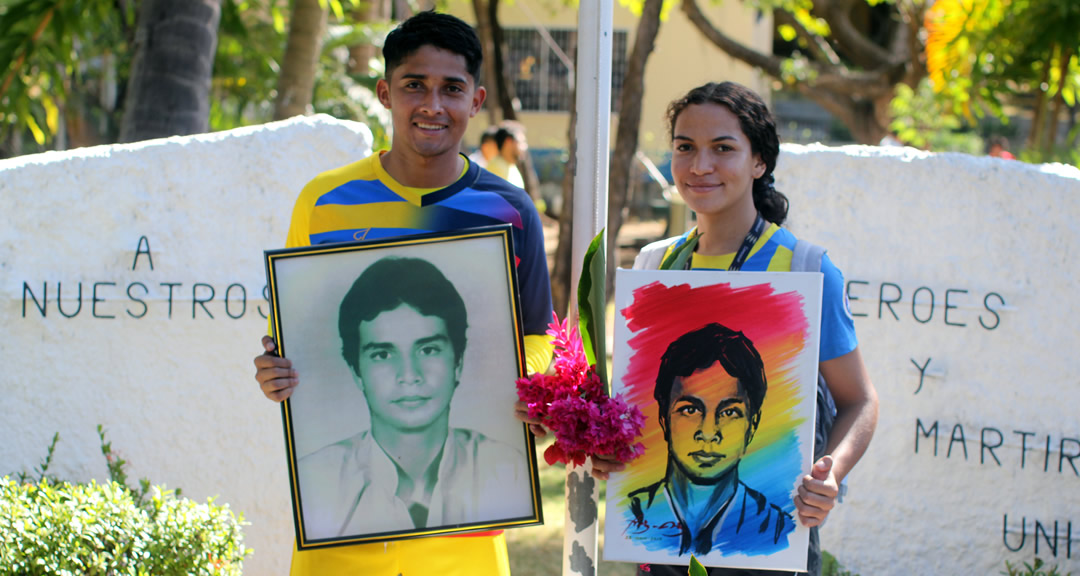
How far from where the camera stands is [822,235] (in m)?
4.31

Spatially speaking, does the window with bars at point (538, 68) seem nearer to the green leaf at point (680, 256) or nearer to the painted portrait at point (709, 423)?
the green leaf at point (680, 256)

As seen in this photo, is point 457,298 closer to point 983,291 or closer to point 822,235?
point 822,235

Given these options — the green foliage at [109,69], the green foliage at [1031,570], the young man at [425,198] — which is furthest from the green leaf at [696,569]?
the green foliage at [109,69]

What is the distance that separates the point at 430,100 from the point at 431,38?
0.15 m

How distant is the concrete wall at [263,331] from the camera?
4008 millimetres

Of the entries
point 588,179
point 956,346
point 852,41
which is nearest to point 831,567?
point 956,346

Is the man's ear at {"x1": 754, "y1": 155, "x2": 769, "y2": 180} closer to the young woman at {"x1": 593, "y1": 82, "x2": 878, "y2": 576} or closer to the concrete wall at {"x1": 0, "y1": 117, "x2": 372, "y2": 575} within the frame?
the young woman at {"x1": 593, "y1": 82, "x2": 878, "y2": 576}

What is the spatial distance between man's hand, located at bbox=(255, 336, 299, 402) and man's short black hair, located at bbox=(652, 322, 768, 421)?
0.79 meters

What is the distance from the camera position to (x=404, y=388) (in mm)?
2008

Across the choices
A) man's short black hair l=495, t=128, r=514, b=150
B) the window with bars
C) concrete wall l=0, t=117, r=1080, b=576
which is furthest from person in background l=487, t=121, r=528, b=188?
the window with bars

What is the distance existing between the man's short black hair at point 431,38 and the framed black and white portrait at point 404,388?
0.48 metres

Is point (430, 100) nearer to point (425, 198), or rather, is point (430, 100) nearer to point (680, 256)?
point (425, 198)
